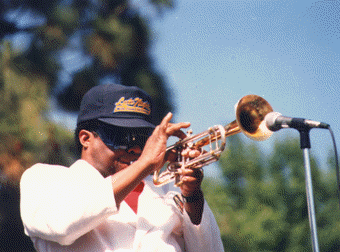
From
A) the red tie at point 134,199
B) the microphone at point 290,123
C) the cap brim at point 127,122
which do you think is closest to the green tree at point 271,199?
the red tie at point 134,199

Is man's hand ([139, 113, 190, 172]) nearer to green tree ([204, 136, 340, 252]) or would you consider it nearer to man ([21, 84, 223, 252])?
man ([21, 84, 223, 252])

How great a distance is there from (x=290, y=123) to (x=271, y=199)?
79.6 feet

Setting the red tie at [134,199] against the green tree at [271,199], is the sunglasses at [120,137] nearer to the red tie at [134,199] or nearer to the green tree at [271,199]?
the red tie at [134,199]

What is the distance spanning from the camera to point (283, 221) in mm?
24125

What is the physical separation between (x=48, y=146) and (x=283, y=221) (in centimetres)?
2064

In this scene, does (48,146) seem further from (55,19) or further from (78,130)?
(78,130)

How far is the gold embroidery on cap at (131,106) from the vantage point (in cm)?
276

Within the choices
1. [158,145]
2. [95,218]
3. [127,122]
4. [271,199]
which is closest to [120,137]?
[127,122]

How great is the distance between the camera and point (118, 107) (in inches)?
109

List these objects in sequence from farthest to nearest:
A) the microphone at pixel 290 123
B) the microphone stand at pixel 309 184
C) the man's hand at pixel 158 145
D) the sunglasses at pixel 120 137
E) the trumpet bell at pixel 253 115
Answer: the sunglasses at pixel 120 137 < the trumpet bell at pixel 253 115 < the man's hand at pixel 158 145 < the microphone at pixel 290 123 < the microphone stand at pixel 309 184

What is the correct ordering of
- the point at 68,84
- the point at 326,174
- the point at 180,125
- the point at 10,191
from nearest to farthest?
the point at 180,125 → the point at 10,191 → the point at 68,84 → the point at 326,174

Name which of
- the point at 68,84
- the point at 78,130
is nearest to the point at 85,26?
the point at 68,84

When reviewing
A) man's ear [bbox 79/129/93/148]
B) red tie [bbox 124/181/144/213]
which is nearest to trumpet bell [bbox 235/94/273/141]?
red tie [bbox 124/181/144/213]

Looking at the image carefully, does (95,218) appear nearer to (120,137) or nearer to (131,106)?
(120,137)
